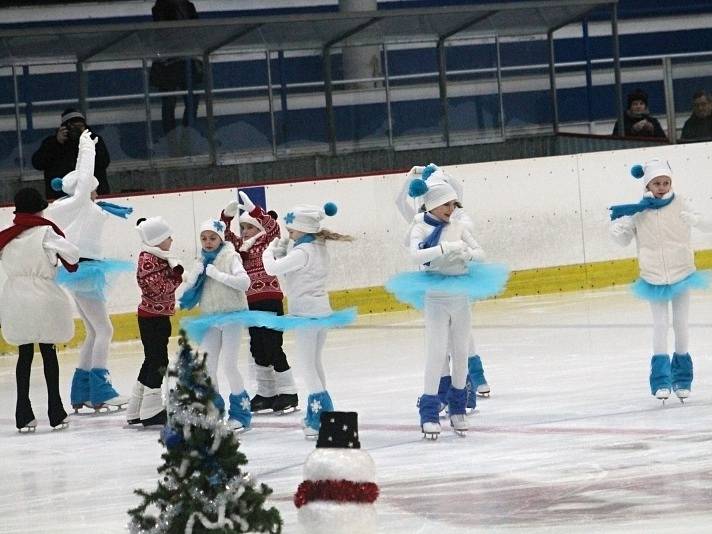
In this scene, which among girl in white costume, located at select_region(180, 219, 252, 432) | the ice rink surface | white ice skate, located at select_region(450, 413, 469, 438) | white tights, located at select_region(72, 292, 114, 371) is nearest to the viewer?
the ice rink surface

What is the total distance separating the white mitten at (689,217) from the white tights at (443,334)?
148 cm

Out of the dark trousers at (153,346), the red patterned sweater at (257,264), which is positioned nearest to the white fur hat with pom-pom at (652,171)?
the red patterned sweater at (257,264)

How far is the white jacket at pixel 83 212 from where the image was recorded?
33.1 ft

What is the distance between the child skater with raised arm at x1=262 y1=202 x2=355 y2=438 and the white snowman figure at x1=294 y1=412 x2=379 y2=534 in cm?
344

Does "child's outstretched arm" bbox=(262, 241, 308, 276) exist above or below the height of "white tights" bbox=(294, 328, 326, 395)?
above

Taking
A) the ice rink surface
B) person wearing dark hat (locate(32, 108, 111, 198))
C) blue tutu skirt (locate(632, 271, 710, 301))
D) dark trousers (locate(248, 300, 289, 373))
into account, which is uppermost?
person wearing dark hat (locate(32, 108, 111, 198))

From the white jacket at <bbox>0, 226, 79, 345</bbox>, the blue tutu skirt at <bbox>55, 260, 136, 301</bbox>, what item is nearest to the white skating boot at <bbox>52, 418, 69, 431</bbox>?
the white jacket at <bbox>0, 226, 79, 345</bbox>

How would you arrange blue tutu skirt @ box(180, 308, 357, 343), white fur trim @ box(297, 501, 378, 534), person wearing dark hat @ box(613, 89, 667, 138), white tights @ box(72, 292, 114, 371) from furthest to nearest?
person wearing dark hat @ box(613, 89, 667, 138)
white tights @ box(72, 292, 114, 371)
blue tutu skirt @ box(180, 308, 357, 343)
white fur trim @ box(297, 501, 378, 534)

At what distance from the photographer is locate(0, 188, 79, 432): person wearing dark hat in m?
9.44

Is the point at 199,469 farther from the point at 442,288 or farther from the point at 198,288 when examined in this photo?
the point at 198,288

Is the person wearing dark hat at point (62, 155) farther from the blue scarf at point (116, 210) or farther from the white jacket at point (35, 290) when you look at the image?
the white jacket at point (35, 290)

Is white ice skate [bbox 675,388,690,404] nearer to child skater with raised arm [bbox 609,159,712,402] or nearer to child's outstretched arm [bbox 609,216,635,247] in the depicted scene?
child skater with raised arm [bbox 609,159,712,402]

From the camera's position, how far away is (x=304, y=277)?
8453 millimetres

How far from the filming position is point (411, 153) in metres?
16.1
